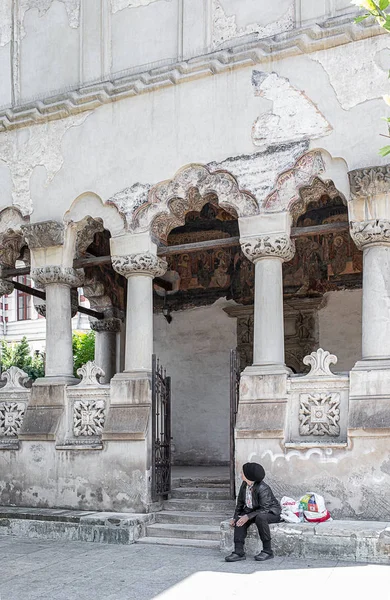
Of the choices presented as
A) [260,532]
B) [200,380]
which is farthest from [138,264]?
[200,380]

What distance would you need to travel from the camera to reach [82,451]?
1050cm

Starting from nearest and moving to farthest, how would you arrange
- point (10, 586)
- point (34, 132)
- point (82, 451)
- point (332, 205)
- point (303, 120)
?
point (10, 586)
point (303, 120)
point (82, 451)
point (34, 132)
point (332, 205)

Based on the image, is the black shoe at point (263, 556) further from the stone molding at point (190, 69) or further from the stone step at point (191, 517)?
the stone molding at point (190, 69)

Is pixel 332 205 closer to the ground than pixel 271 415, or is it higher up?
higher up

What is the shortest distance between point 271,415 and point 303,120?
374 cm

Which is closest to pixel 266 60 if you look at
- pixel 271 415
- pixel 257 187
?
pixel 257 187

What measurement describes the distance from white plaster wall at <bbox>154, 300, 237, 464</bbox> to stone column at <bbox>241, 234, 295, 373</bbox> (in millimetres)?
4806

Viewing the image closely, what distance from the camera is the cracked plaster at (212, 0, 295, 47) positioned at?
10.3 metres

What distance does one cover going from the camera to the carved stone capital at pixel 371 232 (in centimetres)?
913

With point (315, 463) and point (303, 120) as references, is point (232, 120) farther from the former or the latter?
point (315, 463)

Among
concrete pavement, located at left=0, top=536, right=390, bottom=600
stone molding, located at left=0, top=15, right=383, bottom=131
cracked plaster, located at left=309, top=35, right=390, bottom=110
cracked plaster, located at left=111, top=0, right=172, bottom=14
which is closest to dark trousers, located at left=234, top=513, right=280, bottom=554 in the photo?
concrete pavement, located at left=0, top=536, right=390, bottom=600

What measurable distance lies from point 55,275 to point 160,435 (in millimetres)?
2814

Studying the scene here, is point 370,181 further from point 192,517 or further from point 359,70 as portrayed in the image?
point 192,517

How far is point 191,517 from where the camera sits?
9672mm
